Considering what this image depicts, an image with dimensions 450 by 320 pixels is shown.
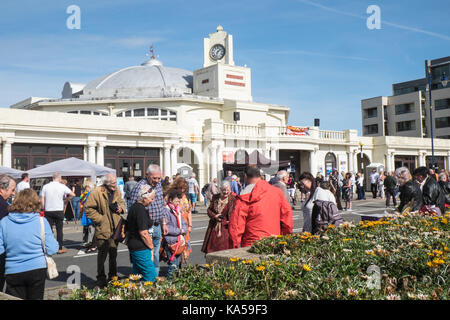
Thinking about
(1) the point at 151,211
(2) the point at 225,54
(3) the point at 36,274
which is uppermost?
(2) the point at 225,54

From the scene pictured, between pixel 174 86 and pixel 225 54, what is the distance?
18.7ft

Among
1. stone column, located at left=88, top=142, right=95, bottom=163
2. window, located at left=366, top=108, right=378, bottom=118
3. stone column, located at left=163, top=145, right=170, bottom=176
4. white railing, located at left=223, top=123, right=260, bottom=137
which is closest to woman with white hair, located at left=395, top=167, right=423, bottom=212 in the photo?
stone column, located at left=88, top=142, right=95, bottom=163

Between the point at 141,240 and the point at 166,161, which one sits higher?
the point at 166,161

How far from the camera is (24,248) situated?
490cm

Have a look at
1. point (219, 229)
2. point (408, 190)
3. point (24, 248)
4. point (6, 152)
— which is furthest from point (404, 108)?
point (24, 248)

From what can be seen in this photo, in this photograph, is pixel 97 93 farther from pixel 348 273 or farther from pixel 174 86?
pixel 348 273

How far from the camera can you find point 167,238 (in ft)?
23.1

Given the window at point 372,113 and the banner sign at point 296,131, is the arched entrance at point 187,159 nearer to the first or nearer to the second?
the banner sign at point 296,131

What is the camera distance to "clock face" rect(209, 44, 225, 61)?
41000 mm

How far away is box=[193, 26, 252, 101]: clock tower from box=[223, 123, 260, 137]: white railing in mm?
6466

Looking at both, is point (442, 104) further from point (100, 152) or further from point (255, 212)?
point (255, 212)

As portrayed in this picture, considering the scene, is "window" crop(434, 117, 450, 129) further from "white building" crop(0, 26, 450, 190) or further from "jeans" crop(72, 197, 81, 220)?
"jeans" crop(72, 197, 81, 220)

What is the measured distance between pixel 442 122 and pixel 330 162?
43312mm
